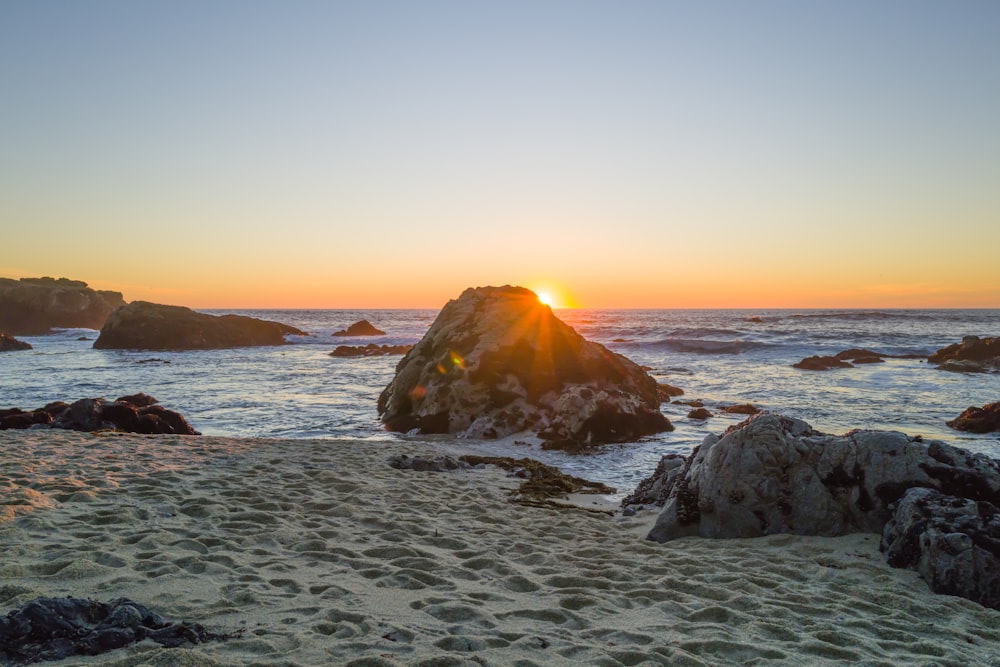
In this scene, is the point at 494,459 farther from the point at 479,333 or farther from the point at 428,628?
the point at 428,628

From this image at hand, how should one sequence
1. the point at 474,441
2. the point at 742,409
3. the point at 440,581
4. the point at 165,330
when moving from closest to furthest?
1. the point at 440,581
2. the point at 474,441
3. the point at 742,409
4. the point at 165,330

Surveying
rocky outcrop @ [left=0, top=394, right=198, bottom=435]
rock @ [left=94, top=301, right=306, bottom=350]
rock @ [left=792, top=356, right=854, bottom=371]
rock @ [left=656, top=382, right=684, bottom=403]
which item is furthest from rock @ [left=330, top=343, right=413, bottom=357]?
rocky outcrop @ [left=0, top=394, right=198, bottom=435]

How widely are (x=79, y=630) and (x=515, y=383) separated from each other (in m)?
11.0

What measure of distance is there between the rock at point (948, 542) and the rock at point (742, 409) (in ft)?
34.4

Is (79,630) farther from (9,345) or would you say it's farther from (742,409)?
(9,345)

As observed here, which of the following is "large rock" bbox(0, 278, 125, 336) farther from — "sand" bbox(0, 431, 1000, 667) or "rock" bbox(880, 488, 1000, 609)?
"rock" bbox(880, 488, 1000, 609)

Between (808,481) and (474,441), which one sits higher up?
(808,481)

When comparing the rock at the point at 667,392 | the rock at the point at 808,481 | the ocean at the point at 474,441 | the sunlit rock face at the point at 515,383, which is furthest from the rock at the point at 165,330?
the rock at the point at 808,481

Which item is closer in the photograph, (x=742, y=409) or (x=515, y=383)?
(x=515, y=383)

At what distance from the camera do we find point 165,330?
4328 cm

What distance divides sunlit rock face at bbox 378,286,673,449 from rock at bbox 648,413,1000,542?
558cm

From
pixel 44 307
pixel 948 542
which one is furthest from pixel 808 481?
pixel 44 307

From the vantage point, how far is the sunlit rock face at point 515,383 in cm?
1273

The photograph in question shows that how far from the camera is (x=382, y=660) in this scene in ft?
11.1
